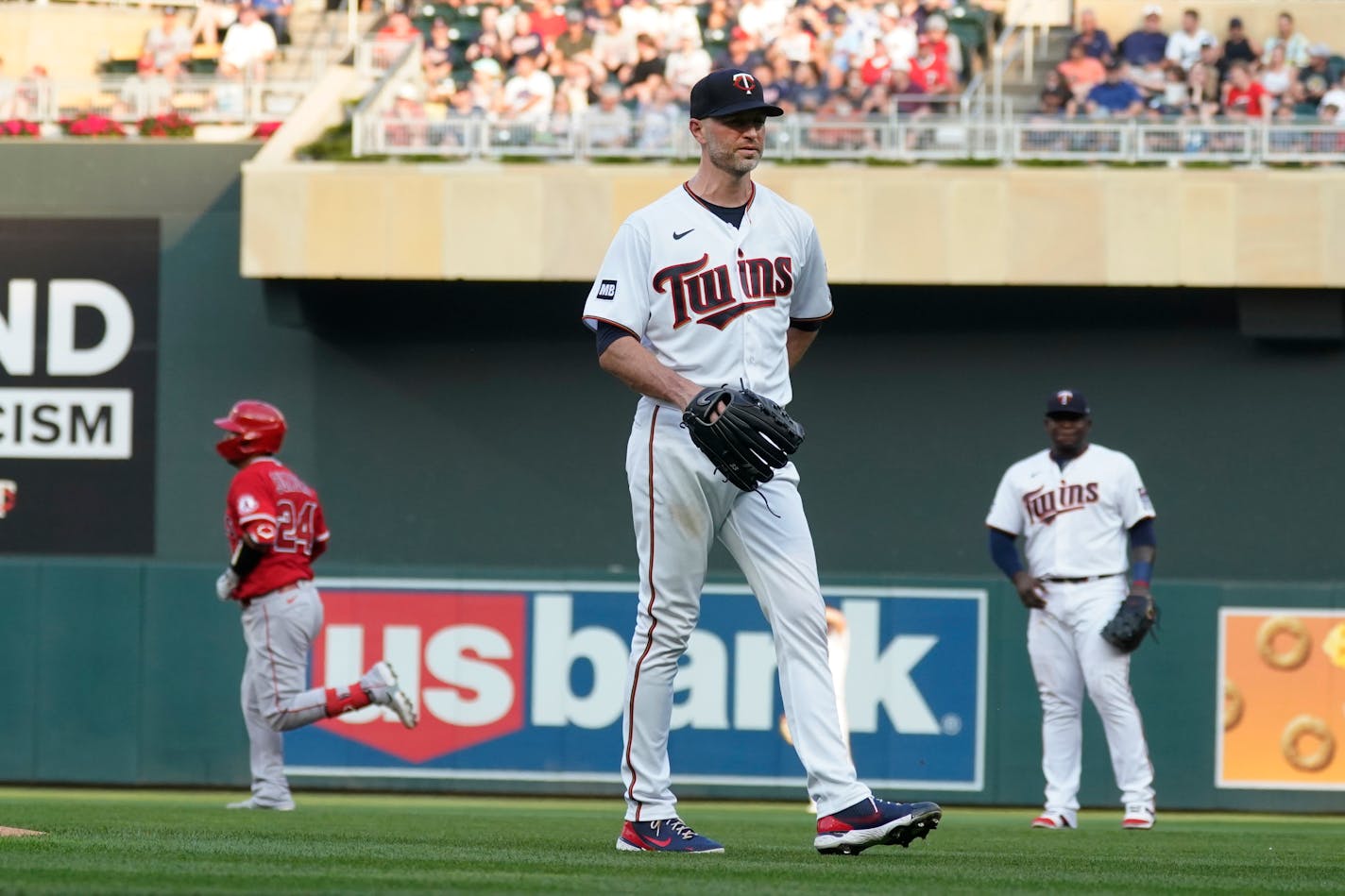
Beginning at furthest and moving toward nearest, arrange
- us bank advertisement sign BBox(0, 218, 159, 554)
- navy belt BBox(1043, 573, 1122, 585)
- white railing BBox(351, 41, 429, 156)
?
1. us bank advertisement sign BBox(0, 218, 159, 554)
2. white railing BBox(351, 41, 429, 156)
3. navy belt BBox(1043, 573, 1122, 585)

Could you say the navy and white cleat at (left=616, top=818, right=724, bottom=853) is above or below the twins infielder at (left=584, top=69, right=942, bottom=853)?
below

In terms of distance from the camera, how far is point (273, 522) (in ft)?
26.8

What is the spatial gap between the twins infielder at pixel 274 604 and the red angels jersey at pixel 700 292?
3670 millimetres

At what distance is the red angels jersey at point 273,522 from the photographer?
8.14 metres

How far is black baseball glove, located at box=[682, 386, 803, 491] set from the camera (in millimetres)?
4672

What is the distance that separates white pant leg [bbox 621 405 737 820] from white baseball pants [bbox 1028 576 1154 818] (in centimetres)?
379

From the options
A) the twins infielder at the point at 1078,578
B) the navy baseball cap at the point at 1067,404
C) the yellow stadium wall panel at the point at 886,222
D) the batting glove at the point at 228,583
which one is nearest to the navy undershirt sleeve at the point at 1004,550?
the twins infielder at the point at 1078,578

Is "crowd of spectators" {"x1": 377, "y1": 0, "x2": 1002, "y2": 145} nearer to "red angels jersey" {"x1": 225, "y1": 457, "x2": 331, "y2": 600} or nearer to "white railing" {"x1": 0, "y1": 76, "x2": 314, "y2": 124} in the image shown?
"white railing" {"x1": 0, "y1": 76, "x2": 314, "y2": 124}

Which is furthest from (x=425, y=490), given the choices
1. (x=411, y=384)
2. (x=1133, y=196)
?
(x=1133, y=196)

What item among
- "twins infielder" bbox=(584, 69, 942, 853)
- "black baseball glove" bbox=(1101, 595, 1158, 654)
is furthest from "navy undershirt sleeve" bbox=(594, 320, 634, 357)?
"black baseball glove" bbox=(1101, 595, 1158, 654)

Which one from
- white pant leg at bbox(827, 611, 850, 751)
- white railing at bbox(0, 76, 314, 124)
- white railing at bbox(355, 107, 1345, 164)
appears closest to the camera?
white pant leg at bbox(827, 611, 850, 751)

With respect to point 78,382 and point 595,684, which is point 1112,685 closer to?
point 595,684

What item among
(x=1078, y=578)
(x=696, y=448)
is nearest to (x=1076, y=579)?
(x=1078, y=578)

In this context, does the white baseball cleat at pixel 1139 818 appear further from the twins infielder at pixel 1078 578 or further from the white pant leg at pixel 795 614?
the white pant leg at pixel 795 614
